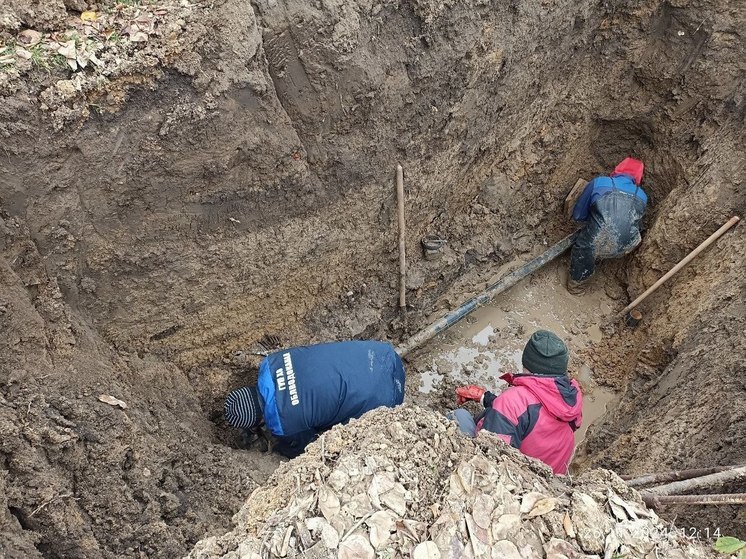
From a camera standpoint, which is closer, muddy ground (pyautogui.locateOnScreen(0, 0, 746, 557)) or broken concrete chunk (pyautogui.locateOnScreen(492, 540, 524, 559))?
broken concrete chunk (pyautogui.locateOnScreen(492, 540, 524, 559))

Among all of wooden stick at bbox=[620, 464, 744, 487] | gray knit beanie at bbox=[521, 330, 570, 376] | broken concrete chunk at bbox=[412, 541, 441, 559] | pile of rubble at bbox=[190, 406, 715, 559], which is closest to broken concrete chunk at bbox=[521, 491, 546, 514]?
pile of rubble at bbox=[190, 406, 715, 559]

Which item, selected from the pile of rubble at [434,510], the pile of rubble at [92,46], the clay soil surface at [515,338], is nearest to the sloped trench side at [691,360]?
the clay soil surface at [515,338]

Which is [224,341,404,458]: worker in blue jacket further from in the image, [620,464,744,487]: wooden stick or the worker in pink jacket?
[620,464,744,487]: wooden stick

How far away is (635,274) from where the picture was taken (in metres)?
4.84

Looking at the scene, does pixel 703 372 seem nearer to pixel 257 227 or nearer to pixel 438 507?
pixel 438 507

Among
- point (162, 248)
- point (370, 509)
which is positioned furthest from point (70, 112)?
point (370, 509)

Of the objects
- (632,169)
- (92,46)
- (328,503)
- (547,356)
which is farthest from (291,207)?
(632,169)

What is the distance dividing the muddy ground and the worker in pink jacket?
20.2 inches

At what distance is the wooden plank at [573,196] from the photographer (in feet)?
16.8

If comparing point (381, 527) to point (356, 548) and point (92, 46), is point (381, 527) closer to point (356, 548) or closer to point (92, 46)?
point (356, 548)

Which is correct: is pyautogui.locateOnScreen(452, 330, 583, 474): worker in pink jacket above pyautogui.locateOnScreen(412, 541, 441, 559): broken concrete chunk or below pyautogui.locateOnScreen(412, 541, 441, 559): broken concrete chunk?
below

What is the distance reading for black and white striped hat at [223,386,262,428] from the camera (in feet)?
10.7

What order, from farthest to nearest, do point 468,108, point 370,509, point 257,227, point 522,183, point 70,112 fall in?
point 522,183
point 468,108
point 257,227
point 70,112
point 370,509

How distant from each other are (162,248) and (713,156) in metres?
4.33
